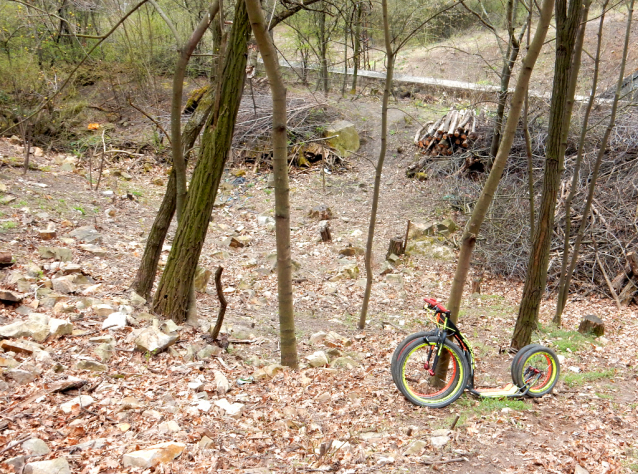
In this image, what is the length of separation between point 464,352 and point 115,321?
3.29m

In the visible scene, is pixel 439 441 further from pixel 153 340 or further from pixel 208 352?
pixel 153 340

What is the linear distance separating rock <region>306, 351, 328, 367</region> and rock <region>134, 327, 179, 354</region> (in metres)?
1.36

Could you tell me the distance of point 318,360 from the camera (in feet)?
16.5

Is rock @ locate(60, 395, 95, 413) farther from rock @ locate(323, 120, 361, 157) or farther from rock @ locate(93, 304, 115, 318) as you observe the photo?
rock @ locate(323, 120, 361, 157)

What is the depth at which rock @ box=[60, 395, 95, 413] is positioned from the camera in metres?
3.25

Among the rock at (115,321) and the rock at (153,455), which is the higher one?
the rock at (153,455)

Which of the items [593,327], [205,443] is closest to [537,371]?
[593,327]

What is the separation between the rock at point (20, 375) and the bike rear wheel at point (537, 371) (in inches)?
153

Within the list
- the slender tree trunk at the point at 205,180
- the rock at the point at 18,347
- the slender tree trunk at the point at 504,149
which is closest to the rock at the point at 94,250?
the slender tree trunk at the point at 205,180

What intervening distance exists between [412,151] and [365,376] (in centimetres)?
998

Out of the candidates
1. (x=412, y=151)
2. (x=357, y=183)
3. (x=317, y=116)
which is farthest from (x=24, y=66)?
(x=412, y=151)

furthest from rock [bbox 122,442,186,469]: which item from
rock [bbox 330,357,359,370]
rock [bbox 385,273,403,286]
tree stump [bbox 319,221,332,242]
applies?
tree stump [bbox 319,221,332,242]

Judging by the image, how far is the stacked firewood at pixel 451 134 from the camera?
11.7 metres

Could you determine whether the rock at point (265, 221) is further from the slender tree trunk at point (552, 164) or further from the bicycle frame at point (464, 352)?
the bicycle frame at point (464, 352)
